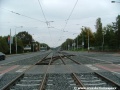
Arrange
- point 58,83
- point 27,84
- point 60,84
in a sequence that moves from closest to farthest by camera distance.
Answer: point 60,84 → point 27,84 → point 58,83

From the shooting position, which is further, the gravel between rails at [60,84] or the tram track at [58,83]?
the tram track at [58,83]

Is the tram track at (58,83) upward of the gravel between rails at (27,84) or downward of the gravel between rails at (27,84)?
upward

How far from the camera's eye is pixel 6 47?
9144 cm

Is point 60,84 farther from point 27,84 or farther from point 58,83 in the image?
point 27,84

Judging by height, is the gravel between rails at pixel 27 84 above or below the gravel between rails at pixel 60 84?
below

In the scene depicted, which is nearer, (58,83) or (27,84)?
(27,84)

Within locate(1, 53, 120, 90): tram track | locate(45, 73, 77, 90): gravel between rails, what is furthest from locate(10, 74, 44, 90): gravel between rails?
locate(45, 73, 77, 90): gravel between rails

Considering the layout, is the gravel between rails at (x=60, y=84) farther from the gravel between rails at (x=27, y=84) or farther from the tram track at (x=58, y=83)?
the gravel between rails at (x=27, y=84)

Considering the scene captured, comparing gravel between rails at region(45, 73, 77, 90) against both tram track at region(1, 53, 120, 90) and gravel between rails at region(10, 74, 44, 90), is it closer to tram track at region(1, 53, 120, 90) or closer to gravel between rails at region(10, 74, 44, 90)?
tram track at region(1, 53, 120, 90)

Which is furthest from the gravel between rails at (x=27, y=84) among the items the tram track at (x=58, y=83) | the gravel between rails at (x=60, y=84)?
the gravel between rails at (x=60, y=84)

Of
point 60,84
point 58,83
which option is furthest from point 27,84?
point 60,84

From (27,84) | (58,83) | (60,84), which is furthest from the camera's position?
(58,83)

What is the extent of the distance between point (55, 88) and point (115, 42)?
76.5 metres

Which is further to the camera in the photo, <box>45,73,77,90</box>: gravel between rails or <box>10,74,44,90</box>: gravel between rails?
<box>10,74,44,90</box>: gravel between rails
